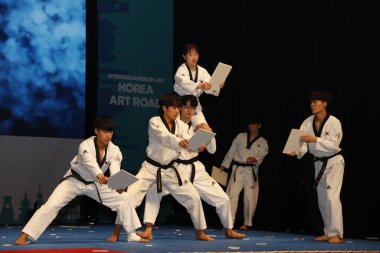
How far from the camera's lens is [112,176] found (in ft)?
22.9

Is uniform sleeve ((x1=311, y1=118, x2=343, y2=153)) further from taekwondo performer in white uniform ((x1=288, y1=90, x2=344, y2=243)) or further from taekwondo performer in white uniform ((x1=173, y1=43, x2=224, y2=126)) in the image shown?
taekwondo performer in white uniform ((x1=173, y1=43, x2=224, y2=126))

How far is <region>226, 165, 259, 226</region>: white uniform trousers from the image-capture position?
10367mm

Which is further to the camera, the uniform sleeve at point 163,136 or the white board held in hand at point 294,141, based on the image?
the white board held in hand at point 294,141

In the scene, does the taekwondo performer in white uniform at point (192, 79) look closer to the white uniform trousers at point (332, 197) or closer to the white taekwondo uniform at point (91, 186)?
the white taekwondo uniform at point (91, 186)

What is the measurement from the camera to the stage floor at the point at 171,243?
264 inches

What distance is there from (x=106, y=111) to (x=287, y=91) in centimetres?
265

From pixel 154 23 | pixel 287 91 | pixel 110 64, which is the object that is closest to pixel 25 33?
pixel 110 64

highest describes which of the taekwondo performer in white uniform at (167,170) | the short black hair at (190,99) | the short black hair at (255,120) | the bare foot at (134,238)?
the short black hair at (190,99)

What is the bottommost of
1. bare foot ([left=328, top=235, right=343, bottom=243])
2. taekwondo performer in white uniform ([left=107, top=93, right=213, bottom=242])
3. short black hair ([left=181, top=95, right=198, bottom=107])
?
bare foot ([left=328, top=235, right=343, bottom=243])

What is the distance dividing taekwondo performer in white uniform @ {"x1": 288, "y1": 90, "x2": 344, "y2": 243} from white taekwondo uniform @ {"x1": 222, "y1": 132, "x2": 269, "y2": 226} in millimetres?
2107

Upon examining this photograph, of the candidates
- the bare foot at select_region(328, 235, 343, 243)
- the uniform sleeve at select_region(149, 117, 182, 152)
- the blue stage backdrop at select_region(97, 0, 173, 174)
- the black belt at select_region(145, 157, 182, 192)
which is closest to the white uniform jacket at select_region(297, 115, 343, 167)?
the bare foot at select_region(328, 235, 343, 243)

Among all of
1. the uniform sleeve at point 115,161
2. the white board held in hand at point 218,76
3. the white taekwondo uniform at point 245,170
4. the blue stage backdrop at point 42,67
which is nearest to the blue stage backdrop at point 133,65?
the blue stage backdrop at point 42,67

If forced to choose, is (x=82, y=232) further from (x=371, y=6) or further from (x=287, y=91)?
Answer: (x=371, y=6)

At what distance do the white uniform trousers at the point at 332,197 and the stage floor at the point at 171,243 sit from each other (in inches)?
8.2
